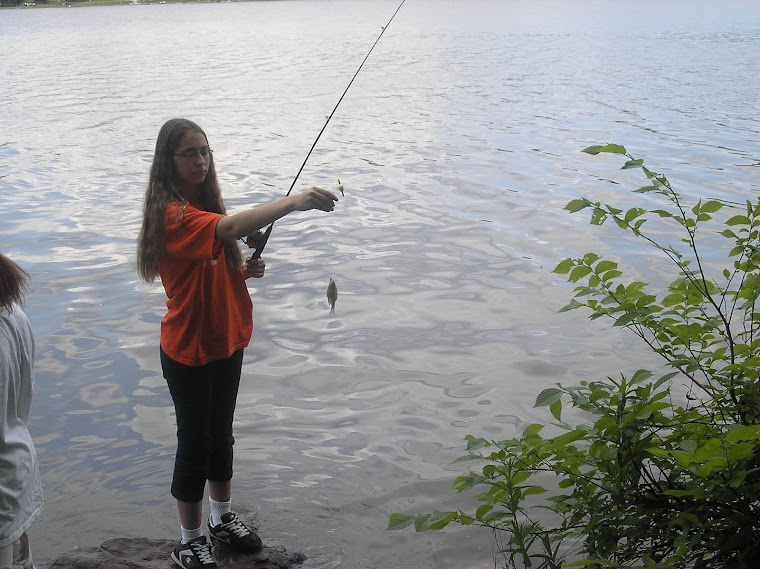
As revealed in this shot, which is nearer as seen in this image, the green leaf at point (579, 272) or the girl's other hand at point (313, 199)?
the green leaf at point (579, 272)

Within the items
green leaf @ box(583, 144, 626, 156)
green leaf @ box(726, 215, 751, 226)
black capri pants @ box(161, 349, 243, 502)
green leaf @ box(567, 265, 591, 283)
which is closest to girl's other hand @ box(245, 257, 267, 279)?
black capri pants @ box(161, 349, 243, 502)

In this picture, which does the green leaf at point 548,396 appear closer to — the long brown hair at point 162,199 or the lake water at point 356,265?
the long brown hair at point 162,199

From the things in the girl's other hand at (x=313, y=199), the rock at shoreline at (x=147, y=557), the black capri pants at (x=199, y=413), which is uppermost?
the girl's other hand at (x=313, y=199)

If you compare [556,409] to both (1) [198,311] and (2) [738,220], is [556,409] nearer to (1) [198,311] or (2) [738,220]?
(2) [738,220]

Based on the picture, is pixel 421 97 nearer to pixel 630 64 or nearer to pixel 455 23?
pixel 630 64

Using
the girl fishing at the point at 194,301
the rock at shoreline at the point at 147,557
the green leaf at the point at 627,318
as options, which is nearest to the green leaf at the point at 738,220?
the green leaf at the point at 627,318

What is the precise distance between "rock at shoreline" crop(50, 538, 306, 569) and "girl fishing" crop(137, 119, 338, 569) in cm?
17

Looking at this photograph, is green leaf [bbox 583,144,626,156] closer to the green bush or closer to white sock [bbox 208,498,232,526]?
the green bush

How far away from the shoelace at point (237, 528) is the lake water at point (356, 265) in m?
0.26

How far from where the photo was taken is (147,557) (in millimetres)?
3850

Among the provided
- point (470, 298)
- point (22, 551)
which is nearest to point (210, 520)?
point (22, 551)

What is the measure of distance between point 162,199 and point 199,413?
91 cm

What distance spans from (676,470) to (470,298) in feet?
16.0

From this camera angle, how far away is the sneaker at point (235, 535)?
3.88 metres
